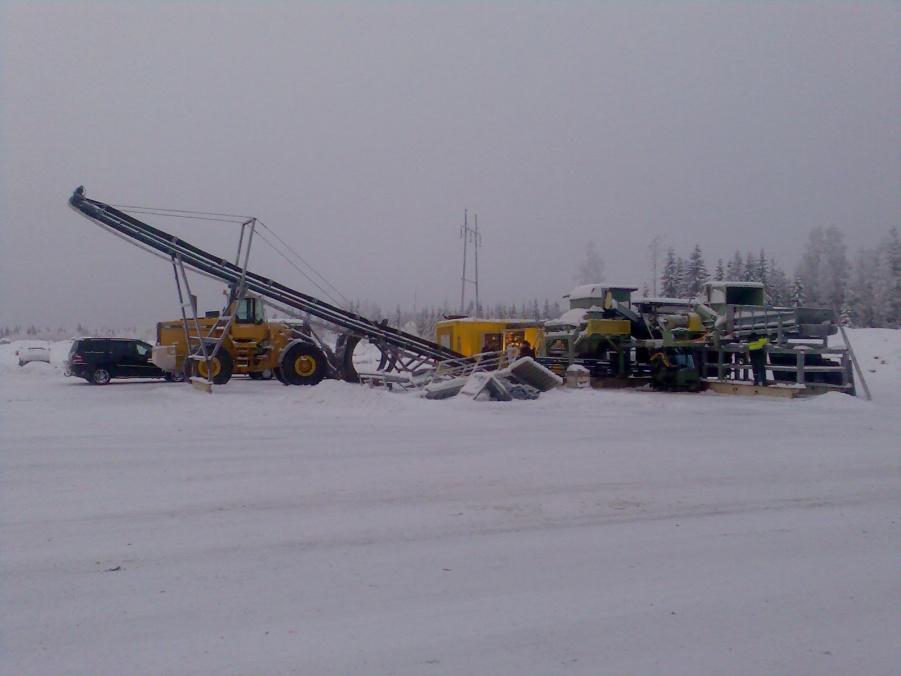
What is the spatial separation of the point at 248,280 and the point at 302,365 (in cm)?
326

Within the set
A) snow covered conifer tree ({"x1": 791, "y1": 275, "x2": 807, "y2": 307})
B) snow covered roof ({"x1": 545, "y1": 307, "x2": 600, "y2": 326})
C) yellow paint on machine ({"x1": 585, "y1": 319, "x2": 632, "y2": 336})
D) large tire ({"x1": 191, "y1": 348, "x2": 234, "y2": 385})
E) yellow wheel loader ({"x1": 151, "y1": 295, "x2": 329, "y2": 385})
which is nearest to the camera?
large tire ({"x1": 191, "y1": 348, "x2": 234, "y2": 385})

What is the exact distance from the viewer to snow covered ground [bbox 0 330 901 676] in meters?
4.18

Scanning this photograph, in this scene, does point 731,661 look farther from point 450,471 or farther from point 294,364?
point 294,364

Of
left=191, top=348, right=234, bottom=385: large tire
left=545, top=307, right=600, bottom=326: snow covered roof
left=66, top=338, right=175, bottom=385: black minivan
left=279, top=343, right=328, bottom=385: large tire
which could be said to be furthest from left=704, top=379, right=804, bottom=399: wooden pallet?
left=66, top=338, right=175, bottom=385: black minivan

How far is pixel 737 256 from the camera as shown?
91.4m

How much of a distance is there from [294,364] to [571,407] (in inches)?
396

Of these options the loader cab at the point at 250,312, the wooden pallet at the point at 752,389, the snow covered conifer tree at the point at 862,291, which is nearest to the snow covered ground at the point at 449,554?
the wooden pallet at the point at 752,389

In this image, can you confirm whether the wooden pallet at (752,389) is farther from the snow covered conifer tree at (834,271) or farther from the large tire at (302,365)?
the snow covered conifer tree at (834,271)

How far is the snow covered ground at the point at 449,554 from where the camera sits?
4.18 meters

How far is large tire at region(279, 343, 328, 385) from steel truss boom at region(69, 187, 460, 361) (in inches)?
54.1

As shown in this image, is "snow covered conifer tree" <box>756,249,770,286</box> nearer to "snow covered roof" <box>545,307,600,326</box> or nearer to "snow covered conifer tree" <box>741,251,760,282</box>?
"snow covered conifer tree" <box>741,251,760,282</box>

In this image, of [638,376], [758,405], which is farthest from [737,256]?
[758,405]

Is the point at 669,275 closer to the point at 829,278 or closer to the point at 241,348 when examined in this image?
the point at 829,278

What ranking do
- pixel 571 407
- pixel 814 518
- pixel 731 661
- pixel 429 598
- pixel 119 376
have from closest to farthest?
1. pixel 731 661
2. pixel 429 598
3. pixel 814 518
4. pixel 571 407
5. pixel 119 376
